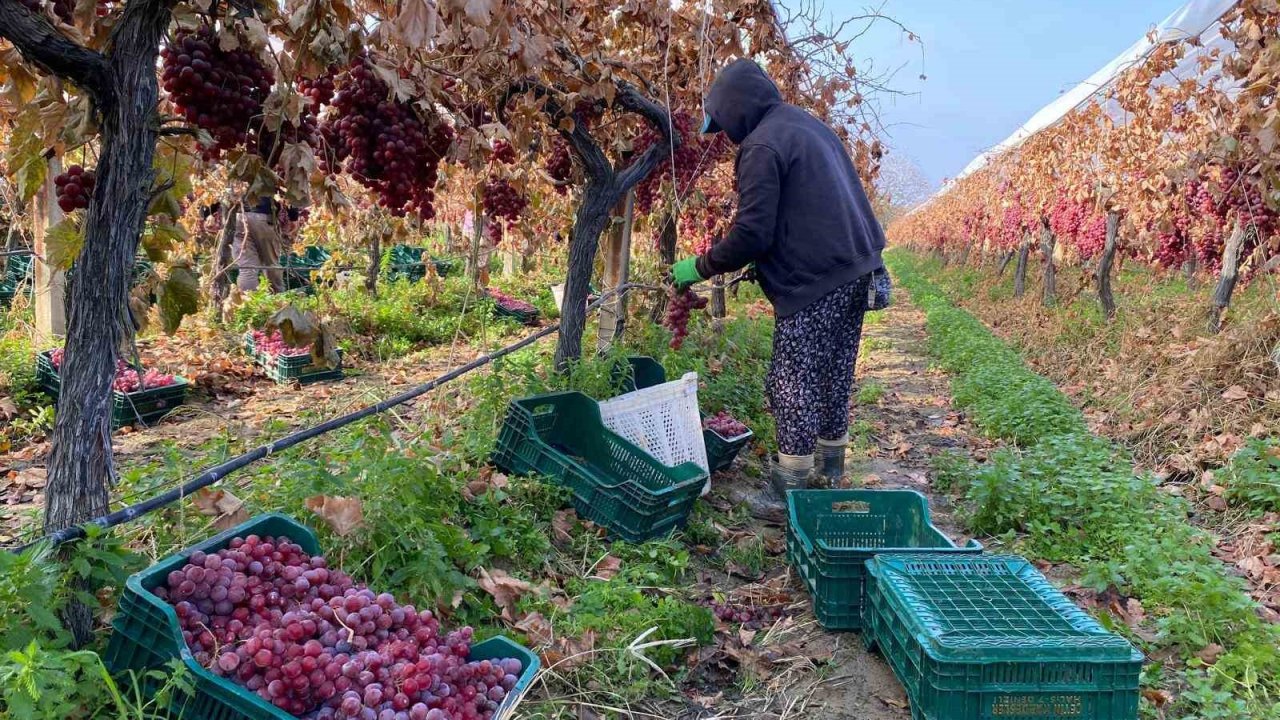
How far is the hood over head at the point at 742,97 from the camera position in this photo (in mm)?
4156

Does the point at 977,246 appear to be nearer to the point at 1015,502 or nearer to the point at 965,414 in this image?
the point at 965,414

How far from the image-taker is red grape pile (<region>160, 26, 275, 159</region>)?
1939 mm

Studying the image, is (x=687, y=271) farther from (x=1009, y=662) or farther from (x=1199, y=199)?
(x=1199, y=199)

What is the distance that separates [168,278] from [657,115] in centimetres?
330

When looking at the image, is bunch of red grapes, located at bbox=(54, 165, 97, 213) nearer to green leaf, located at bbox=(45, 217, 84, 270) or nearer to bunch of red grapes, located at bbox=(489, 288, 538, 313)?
green leaf, located at bbox=(45, 217, 84, 270)

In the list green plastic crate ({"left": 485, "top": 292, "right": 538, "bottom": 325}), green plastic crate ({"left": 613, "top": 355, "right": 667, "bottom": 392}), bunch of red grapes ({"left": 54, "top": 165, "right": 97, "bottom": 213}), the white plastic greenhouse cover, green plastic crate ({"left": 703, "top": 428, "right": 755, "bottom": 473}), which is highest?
the white plastic greenhouse cover

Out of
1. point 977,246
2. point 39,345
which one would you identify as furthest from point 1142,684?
point 977,246

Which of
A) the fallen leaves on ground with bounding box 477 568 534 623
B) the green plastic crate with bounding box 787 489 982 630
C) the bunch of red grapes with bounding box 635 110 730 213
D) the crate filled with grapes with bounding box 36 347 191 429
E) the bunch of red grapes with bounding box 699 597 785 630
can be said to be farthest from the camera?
the crate filled with grapes with bounding box 36 347 191 429

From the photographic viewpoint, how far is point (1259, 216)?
652cm

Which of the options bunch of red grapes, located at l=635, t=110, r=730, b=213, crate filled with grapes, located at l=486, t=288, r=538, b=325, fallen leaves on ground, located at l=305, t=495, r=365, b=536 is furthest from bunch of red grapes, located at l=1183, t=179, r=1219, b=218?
fallen leaves on ground, located at l=305, t=495, r=365, b=536

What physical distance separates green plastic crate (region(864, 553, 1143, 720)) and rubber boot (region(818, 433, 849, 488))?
2.03m

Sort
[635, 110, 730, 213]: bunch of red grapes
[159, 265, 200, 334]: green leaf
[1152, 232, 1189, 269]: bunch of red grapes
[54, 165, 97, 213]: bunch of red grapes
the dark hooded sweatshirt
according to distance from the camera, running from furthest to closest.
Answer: [1152, 232, 1189, 269]: bunch of red grapes, [635, 110, 730, 213]: bunch of red grapes, the dark hooded sweatshirt, [159, 265, 200, 334]: green leaf, [54, 165, 97, 213]: bunch of red grapes

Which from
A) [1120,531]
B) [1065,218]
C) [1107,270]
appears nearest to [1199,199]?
[1107,270]

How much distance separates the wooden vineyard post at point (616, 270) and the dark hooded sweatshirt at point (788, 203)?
159 cm
